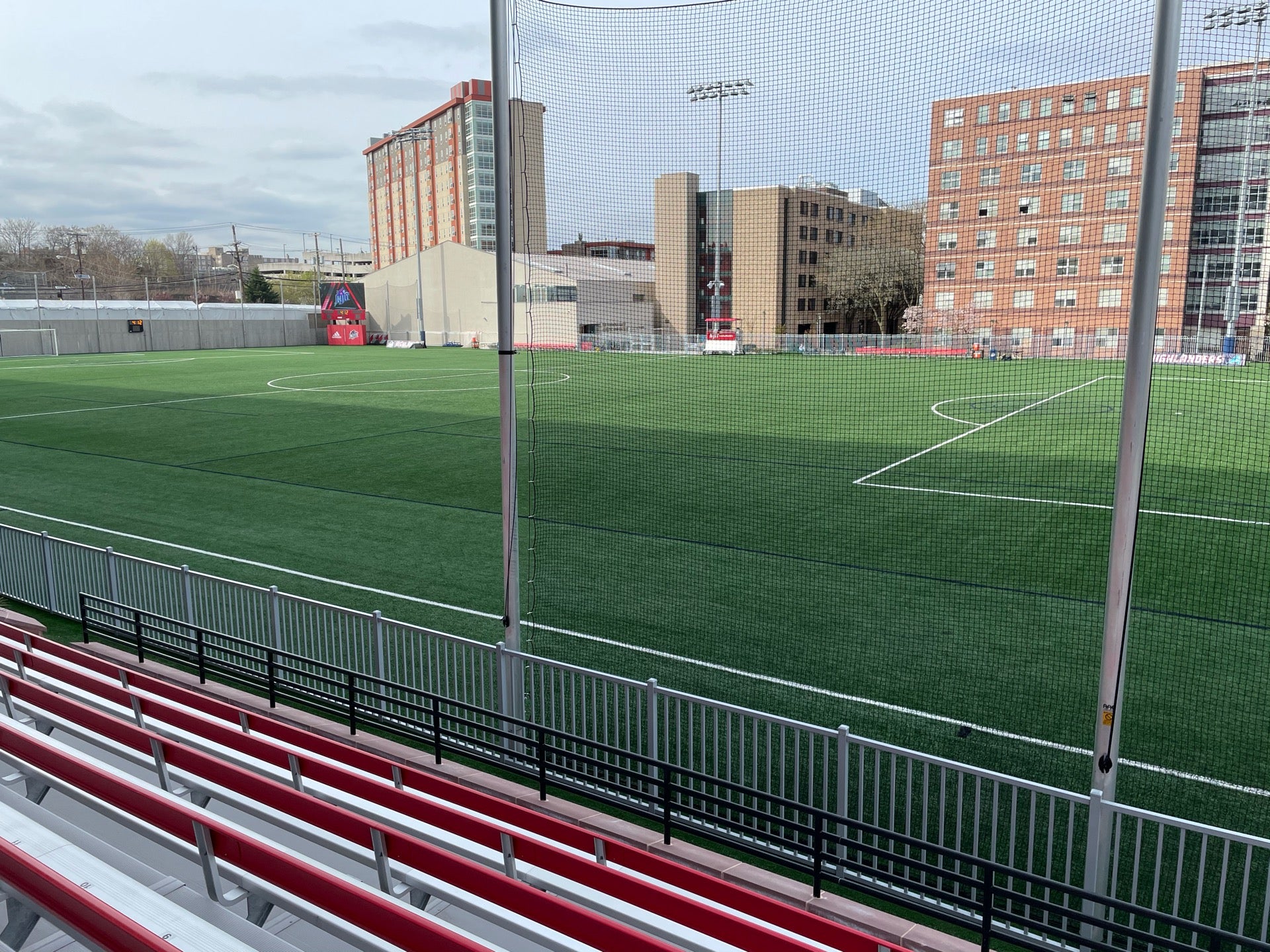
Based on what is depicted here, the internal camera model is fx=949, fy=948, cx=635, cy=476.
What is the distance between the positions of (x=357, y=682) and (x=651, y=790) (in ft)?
10.8

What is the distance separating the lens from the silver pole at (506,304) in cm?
702

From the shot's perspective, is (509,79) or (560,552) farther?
(560,552)

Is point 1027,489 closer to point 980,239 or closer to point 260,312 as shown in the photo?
point 980,239

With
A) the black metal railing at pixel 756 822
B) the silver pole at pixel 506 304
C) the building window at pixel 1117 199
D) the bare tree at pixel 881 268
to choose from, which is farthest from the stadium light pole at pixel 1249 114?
the black metal railing at pixel 756 822

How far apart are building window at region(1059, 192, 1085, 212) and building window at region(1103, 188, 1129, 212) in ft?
1.09

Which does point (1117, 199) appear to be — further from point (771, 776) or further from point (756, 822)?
point (756, 822)

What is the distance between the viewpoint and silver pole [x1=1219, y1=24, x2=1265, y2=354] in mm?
6082

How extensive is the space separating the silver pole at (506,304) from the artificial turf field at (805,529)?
1.00m

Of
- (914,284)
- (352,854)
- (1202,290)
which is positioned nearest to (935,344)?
(914,284)

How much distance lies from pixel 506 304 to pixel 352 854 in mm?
4275

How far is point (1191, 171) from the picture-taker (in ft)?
22.8

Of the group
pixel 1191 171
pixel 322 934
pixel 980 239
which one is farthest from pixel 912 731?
pixel 322 934

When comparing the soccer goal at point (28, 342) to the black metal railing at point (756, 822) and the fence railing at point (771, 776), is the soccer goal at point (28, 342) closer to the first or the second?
the fence railing at point (771, 776)

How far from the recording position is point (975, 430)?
88.7 feet
